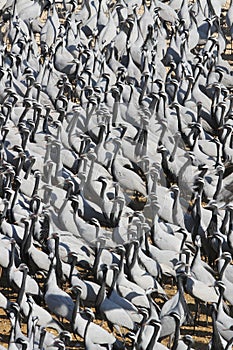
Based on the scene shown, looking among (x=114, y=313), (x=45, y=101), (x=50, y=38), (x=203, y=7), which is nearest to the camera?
(x=114, y=313)

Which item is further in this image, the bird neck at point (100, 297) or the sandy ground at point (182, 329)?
the sandy ground at point (182, 329)

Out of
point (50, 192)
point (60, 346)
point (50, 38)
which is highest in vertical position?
point (50, 38)

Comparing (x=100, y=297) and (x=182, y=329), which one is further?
(x=182, y=329)

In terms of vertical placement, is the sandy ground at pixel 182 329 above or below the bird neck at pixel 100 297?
below

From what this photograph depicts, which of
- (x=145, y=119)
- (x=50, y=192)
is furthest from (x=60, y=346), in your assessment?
(x=145, y=119)

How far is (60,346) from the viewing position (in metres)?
11.4

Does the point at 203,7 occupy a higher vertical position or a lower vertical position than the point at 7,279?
higher

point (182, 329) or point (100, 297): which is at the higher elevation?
point (100, 297)

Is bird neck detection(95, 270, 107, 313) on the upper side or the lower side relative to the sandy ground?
upper

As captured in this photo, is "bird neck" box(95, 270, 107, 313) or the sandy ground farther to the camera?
the sandy ground

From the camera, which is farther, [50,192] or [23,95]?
[23,95]

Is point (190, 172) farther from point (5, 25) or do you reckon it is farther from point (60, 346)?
point (5, 25)

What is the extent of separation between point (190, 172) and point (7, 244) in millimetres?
2921

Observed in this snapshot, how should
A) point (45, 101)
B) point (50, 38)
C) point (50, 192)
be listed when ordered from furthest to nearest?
1. point (50, 38)
2. point (45, 101)
3. point (50, 192)
